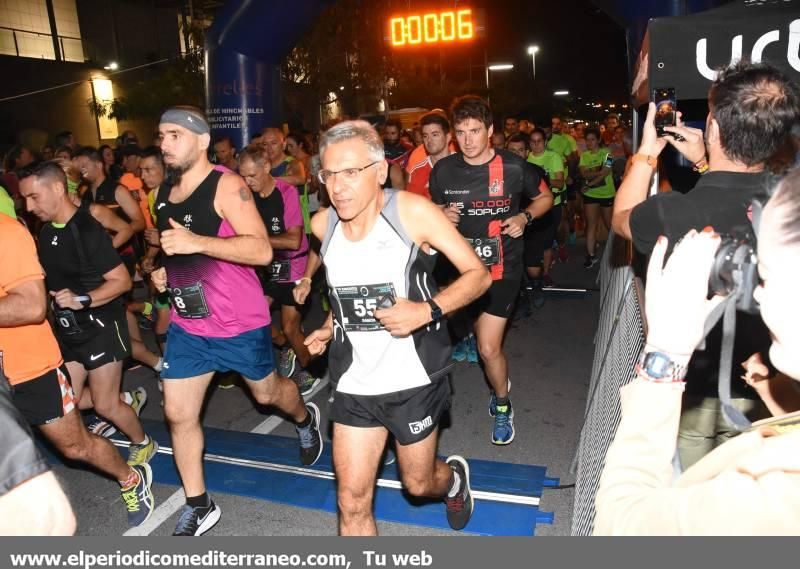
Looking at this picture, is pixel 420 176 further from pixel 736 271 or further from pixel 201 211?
pixel 736 271

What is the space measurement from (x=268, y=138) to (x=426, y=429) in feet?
16.8

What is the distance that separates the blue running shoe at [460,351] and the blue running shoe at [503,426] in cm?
171

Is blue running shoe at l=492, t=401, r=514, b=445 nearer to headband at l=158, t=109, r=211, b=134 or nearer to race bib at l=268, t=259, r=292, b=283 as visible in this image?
race bib at l=268, t=259, r=292, b=283

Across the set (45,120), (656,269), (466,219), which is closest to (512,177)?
(466,219)

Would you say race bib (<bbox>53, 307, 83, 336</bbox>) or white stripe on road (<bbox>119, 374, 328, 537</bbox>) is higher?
race bib (<bbox>53, 307, 83, 336</bbox>)

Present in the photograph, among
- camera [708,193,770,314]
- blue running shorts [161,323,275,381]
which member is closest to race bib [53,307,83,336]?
blue running shorts [161,323,275,381]

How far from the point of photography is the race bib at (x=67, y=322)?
3.86 metres

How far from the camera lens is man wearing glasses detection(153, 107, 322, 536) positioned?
3438 millimetres

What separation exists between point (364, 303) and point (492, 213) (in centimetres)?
204

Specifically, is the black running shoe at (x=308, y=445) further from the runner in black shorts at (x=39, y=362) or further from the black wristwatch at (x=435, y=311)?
the black wristwatch at (x=435, y=311)

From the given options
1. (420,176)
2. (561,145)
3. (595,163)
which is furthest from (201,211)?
(561,145)

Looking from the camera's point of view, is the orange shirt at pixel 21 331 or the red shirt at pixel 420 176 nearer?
the orange shirt at pixel 21 331

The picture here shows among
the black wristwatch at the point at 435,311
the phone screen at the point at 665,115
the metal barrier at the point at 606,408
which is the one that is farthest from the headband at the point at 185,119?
the metal barrier at the point at 606,408

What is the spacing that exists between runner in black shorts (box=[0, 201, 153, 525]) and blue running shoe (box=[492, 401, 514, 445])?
7.57 feet
